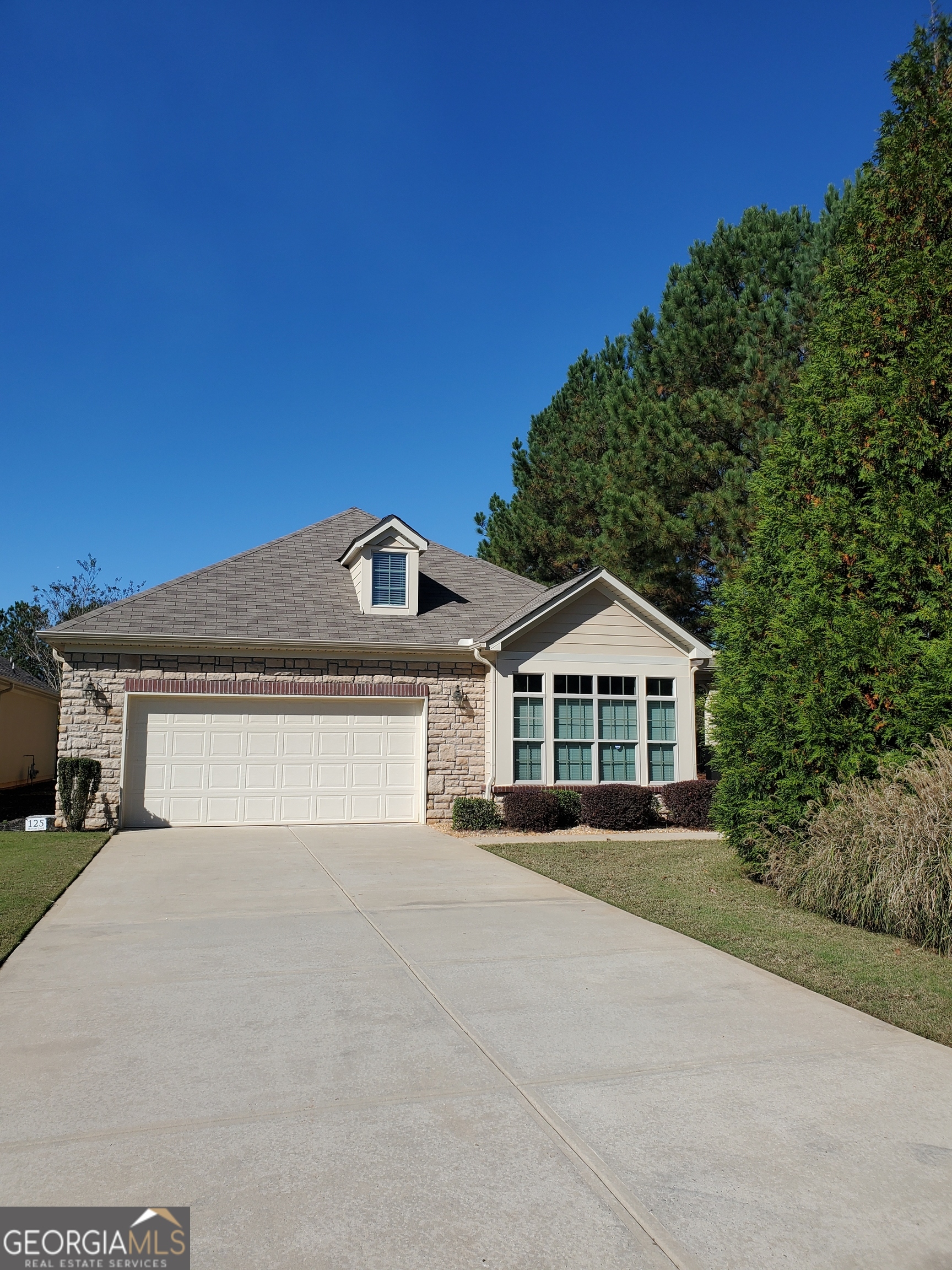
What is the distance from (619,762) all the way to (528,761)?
1.79m

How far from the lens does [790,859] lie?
8.26 meters

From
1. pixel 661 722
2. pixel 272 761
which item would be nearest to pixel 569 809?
pixel 661 722

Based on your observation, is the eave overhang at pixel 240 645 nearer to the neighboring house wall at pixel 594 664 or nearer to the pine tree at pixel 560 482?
the neighboring house wall at pixel 594 664

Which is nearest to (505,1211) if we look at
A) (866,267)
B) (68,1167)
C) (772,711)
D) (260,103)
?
(68,1167)

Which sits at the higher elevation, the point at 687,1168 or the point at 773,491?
the point at 773,491

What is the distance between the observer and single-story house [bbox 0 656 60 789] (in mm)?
21266

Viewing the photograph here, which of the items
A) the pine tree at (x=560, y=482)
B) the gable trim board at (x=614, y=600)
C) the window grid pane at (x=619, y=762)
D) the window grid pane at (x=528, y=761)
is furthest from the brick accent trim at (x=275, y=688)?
the pine tree at (x=560, y=482)

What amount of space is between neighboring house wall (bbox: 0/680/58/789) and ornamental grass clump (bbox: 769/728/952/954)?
18340 millimetres

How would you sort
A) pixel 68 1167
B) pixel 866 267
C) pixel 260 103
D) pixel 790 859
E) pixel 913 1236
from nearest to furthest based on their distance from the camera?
1. pixel 913 1236
2. pixel 68 1167
3. pixel 790 859
4. pixel 866 267
5. pixel 260 103

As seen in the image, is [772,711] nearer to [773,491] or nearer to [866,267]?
[773,491]

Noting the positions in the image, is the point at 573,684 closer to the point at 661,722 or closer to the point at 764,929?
the point at 661,722

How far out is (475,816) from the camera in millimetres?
14703

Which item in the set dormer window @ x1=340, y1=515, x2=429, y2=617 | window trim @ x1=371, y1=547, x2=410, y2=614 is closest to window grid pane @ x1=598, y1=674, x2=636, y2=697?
dormer window @ x1=340, y1=515, x2=429, y2=617

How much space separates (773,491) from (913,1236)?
26.0 feet
